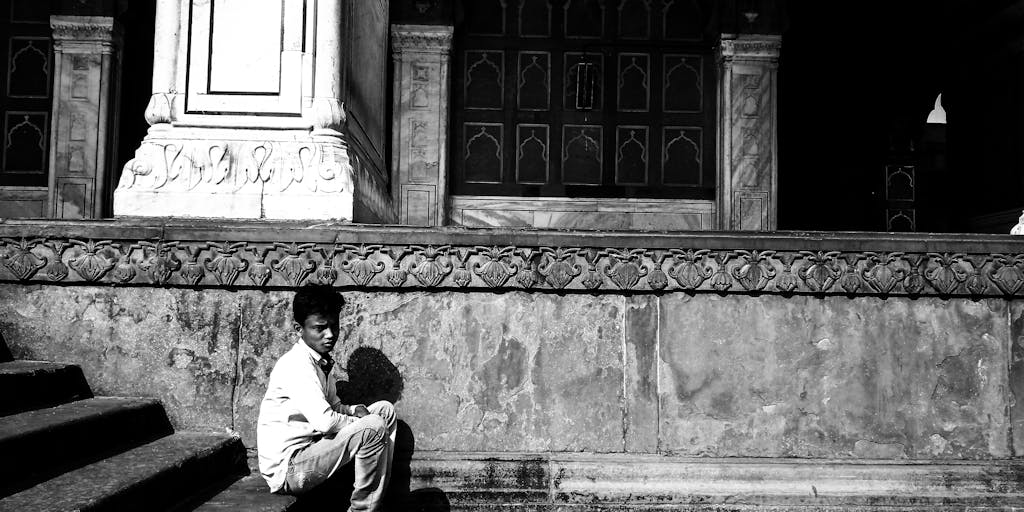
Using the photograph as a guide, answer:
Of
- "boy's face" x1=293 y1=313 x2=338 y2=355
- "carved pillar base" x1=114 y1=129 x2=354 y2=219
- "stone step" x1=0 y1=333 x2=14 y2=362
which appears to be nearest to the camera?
"boy's face" x1=293 y1=313 x2=338 y2=355

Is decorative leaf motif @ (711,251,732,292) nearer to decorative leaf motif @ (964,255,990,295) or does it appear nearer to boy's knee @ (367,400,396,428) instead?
decorative leaf motif @ (964,255,990,295)

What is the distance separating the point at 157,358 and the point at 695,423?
278cm

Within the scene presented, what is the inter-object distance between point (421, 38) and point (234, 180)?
16.6ft

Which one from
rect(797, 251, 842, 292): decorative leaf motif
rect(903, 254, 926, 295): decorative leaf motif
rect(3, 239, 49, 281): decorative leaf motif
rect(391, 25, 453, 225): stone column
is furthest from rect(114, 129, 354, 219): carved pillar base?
rect(391, 25, 453, 225): stone column

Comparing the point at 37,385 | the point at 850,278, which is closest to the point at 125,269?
the point at 37,385

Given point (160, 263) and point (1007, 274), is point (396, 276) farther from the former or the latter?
point (1007, 274)

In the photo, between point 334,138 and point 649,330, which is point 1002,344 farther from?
point 334,138

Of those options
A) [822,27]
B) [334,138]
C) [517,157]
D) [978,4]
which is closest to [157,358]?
[334,138]

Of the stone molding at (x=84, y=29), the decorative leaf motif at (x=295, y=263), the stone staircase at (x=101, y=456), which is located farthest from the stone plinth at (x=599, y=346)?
the stone molding at (x=84, y=29)

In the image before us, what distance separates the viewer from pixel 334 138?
15.7 feet

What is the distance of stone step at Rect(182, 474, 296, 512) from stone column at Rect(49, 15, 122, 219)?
6.32 m

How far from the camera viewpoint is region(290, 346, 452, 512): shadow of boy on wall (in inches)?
160

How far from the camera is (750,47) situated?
30.7 feet

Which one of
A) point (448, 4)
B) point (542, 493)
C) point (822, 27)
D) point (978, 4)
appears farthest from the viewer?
point (822, 27)
